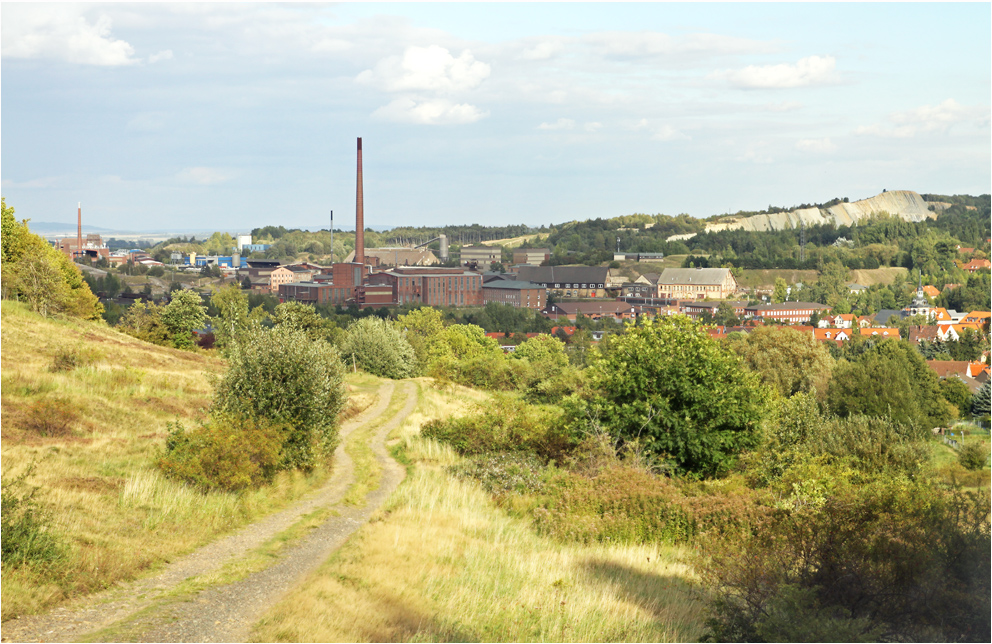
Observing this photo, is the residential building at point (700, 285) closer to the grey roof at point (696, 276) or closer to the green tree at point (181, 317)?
the grey roof at point (696, 276)

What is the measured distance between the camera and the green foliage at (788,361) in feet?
140

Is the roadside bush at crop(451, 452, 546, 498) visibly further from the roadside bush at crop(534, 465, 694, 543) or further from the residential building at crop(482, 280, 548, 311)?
the residential building at crop(482, 280, 548, 311)

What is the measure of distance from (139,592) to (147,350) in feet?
84.7

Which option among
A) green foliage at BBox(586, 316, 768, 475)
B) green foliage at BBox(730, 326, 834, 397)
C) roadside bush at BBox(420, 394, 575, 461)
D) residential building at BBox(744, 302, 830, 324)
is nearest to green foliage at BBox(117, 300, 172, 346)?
roadside bush at BBox(420, 394, 575, 461)

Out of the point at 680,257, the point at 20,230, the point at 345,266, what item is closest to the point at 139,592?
the point at 20,230

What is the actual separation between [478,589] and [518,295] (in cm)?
12916

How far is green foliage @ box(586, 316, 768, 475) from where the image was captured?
17688 millimetres

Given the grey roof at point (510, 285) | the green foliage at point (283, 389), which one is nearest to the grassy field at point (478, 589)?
the green foliage at point (283, 389)

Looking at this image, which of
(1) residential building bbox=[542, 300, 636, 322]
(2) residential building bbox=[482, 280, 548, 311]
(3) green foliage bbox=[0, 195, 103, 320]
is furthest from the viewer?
(2) residential building bbox=[482, 280, 548, 311]

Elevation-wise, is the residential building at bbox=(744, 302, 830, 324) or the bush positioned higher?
the bush

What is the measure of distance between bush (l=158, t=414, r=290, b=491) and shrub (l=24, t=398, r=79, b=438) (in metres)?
2.66

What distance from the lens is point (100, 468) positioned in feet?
45.4

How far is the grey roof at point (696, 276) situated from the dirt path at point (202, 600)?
14716 centimetres

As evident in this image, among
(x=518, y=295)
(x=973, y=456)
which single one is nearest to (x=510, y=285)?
(x=518, y=295)
